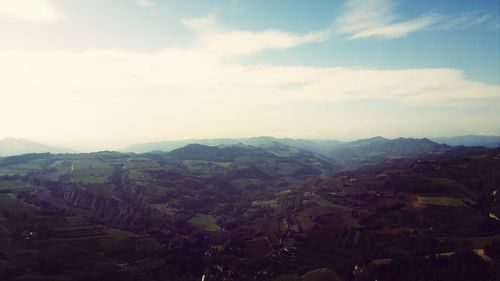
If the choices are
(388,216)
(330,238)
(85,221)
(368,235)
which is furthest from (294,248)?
(85,221)

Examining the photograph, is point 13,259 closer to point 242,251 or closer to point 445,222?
point 242,251

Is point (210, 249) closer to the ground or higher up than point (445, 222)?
closer to the ground

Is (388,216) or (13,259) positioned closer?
(13,259)

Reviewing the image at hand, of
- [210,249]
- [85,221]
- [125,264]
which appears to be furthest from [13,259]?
[210,249]

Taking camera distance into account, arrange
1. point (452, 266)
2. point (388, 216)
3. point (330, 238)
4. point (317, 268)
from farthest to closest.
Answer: point (388, 216) → point (330, 238) → point (317, 268) → point (452, 266)

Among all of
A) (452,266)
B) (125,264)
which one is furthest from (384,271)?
(125,264)

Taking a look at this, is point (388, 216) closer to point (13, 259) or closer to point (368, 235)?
point (368, 235)

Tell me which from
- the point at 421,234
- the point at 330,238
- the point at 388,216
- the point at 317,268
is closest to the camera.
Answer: the point at 317,268

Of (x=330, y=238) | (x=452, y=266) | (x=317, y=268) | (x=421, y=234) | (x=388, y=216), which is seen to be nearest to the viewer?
(x=452, y=266)

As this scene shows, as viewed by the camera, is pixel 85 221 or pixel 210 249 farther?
pixel 85 221
